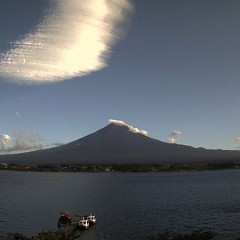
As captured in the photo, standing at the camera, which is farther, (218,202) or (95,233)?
(218,202)

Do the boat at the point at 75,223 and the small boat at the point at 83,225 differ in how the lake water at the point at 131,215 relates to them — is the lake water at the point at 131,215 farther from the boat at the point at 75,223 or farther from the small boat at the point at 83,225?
the boat at the point at 75,223

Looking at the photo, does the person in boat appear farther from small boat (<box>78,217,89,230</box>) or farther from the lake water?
small boat (<box>78,217,89,230</box>)

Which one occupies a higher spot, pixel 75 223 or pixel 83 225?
pixel 83 225

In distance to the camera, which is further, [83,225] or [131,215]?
[131,215]

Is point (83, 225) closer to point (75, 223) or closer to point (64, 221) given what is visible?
point (75, 223)

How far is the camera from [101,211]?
73438 mm

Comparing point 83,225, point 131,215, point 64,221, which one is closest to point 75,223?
point 64,221

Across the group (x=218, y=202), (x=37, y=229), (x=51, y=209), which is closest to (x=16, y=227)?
(x=37, y=229)

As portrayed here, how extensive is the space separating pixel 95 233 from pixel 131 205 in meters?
30.3

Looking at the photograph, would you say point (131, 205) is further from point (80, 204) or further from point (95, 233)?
point (95, 233)

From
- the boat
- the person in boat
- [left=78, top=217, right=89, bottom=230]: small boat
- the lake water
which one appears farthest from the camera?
the person in boat

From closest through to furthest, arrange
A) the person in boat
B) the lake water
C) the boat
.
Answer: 1. the lake water
2. the boat
3. the person in boat

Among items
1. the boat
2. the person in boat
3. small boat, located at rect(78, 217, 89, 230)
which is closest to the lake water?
small boat, located at rect(78, 217, 89, 230)

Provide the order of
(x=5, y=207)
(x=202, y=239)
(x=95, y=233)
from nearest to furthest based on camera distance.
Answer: (x=202, y=239), (x=95, y=233), (x=5, y=207)
